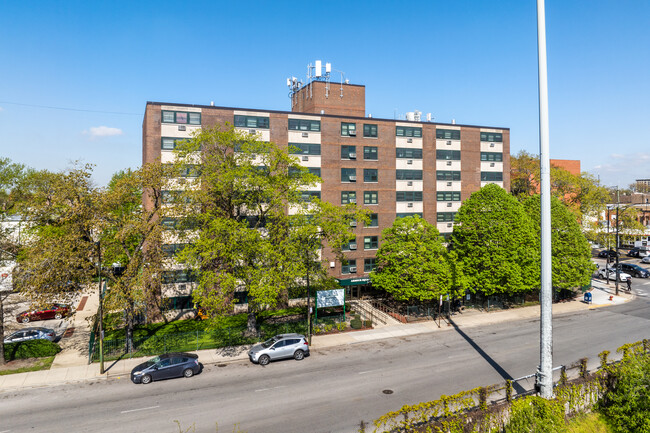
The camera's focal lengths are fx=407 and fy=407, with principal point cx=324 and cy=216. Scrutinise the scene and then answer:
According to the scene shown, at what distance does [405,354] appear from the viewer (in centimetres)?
2816

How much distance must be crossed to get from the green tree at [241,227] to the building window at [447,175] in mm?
21334

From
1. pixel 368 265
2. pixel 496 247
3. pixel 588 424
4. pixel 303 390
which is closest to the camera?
pixel 588 424

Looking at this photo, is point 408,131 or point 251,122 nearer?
point 251,122

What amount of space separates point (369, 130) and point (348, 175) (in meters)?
5.74

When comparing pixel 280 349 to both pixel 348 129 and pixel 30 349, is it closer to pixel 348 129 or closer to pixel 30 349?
pixel 30 349

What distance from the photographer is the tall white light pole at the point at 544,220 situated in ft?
52.7

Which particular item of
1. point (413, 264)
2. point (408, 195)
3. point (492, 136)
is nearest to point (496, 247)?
point (413, 264)

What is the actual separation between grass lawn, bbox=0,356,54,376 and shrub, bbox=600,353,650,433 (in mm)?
31063

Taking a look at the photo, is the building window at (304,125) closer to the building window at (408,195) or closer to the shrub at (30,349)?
the building window at (408,195)

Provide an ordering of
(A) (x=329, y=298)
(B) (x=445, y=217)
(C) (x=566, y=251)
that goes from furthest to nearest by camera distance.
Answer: (B) (x=445, y=217)
(C) (x=566, y=251)
(A) (x=329, y=298)

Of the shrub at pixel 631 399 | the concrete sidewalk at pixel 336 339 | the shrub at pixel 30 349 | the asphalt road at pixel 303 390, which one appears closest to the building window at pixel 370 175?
the concrete sidewalk at pixel 336 339

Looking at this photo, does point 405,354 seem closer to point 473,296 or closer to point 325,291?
point 325,291

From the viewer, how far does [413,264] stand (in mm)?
35906

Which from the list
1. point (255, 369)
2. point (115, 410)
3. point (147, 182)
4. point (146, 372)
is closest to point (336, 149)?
point (147, 182)
